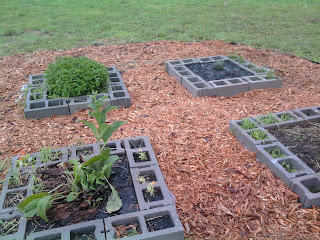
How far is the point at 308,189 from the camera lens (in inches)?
114

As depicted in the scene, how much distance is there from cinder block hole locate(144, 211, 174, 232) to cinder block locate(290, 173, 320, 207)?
3.87ft

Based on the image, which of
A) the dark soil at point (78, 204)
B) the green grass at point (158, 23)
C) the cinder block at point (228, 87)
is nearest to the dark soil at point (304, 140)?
the cinder block at point (228, 87)

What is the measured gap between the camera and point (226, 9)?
10789 mm

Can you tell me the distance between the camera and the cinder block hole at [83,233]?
7.70 ft

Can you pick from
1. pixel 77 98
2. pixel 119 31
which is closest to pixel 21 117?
pixel 77 98

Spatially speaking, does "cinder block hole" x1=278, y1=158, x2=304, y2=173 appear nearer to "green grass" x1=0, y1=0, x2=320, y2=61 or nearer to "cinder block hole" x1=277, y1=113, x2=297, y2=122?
"cinder block hole" x1=277, y1=113, x2=297, y2=122

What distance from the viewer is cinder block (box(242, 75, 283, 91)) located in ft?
16.1

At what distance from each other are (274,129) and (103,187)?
2.11 metres

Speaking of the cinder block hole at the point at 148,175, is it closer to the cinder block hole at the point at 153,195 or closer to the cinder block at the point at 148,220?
the cinder block hole at the point at 153,195

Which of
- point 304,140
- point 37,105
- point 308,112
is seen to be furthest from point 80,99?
point 308,112

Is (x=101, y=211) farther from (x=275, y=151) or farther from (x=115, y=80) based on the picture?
(x=115, y=80)

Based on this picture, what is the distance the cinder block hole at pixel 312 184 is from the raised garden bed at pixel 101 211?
1222 mm

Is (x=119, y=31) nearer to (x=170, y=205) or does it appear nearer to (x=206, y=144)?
(x=206, y=144)

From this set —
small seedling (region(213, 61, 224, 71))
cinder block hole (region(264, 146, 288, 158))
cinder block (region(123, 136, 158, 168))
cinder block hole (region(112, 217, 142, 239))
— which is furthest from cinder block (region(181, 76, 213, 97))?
cinder block hole (region(112, 217, 142, 239))
